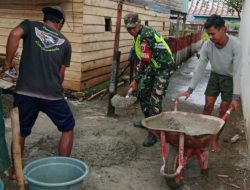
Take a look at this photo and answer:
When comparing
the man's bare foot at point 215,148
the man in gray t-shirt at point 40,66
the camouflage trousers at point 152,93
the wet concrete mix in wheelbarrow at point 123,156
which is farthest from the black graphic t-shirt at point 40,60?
the man's bare foot at point 215,148

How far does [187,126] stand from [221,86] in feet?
4.40

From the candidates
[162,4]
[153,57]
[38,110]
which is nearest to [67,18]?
[153,57]

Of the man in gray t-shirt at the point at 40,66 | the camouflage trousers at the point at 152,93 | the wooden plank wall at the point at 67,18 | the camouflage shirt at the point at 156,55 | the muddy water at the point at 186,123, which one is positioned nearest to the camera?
the man in gray t-shirt at the point at 40,66

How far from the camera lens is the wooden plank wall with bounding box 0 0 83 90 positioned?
25.3ft

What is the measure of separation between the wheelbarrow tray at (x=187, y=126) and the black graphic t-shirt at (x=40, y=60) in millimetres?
1177

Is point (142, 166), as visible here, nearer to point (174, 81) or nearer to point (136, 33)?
point (136, 33)

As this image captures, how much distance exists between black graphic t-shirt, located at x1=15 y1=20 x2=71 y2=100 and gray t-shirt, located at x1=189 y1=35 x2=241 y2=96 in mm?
2071

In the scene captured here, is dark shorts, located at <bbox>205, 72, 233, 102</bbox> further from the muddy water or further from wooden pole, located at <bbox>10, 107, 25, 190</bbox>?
wooden pole, located at <bbox>10, 107, 25, 190</bbox>

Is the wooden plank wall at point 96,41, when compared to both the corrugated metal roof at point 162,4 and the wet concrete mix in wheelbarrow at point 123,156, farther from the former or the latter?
the corrugated metal roof at point 162,4

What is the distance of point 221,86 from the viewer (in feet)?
17.4

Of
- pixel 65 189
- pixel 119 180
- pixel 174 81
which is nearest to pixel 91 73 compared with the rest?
pixel 174 81

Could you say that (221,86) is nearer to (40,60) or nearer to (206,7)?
(40,60)

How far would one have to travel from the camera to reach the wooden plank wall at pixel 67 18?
7.73 m

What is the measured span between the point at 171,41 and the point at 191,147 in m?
8.65
